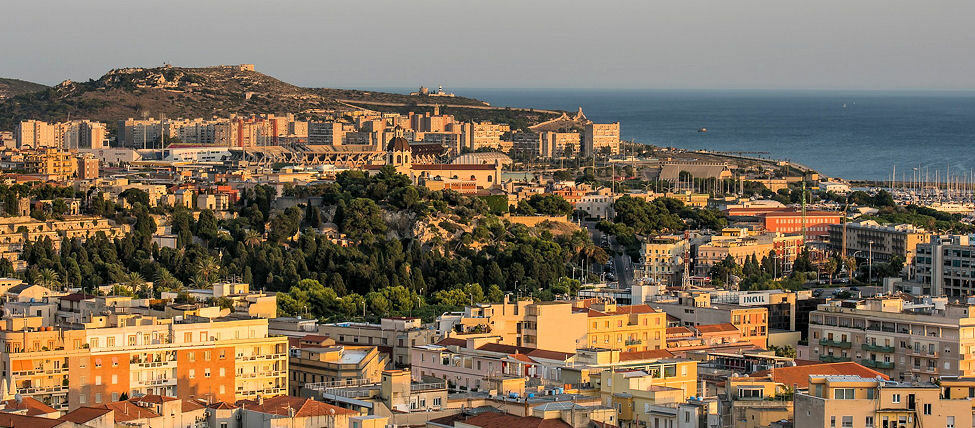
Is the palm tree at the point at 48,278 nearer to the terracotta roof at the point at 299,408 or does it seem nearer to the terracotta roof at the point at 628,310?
the terracotta roof at the point at 628,310

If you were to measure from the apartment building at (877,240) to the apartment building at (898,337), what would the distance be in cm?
2656

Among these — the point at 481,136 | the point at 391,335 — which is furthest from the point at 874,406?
the point at 481,136

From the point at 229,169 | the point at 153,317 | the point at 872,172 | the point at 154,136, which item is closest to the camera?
the point at 153,317

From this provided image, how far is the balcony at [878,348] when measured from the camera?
39500 millimetres

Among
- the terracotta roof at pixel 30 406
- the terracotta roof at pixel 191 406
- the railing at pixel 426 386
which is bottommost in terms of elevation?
the terracotta roof at pixel 30 406

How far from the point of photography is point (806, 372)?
32.8 meters

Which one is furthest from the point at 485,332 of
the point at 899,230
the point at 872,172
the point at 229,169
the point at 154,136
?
the point at 872,172

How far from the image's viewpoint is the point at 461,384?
32719mm

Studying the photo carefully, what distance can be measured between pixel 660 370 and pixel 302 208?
4324cm

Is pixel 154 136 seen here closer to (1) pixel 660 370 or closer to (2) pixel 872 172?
(2) pixel 872 172

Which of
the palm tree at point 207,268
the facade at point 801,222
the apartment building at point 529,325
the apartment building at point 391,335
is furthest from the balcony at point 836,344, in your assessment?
the facade at point 801,222

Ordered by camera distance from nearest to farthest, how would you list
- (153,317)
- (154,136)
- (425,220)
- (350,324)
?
(153,317) → (350,324) → (425,220) → (154,136)

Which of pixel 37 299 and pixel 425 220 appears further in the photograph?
pixel 425 220

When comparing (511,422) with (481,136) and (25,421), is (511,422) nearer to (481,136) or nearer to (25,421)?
(25,421)
